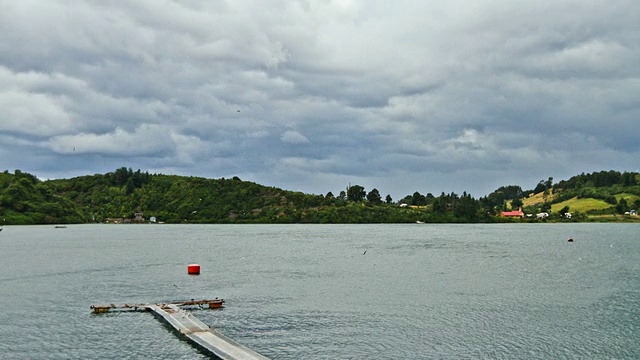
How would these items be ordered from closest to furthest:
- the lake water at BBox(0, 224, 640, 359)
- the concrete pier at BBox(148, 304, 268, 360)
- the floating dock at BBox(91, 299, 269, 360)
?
the concrete pier at BBox(148, 304, 268, 360)
the floating dock at BBox(91, 299, 269, 360)
the lake water at BBox(0, 224, 640, 359)

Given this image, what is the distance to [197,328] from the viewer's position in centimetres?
4694

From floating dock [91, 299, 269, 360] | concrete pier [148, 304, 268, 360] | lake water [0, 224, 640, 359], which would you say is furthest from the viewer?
lake water [0, 224, 640, 359]

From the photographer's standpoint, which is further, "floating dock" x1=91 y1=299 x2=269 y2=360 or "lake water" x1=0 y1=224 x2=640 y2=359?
"lake water" x1=0 y1=224 x2=640 y2=359

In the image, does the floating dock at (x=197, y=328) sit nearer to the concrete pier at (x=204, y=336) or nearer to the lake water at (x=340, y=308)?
the concrete pier at (x=204, y=336)

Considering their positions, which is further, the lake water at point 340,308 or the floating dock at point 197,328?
the lake water at point 340,308

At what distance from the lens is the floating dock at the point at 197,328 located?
39.0 meters

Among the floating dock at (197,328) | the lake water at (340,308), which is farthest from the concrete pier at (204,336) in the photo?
the lake water at (340,308)

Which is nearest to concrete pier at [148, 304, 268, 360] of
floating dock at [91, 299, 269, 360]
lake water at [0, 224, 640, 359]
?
floating dock at [91, 299, 269, 360]

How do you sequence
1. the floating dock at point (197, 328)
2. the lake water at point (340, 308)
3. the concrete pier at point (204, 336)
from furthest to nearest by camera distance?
the lake water at point (340, 308), the floating dock at point (197, 328), the concrete pier at point (204, 336)

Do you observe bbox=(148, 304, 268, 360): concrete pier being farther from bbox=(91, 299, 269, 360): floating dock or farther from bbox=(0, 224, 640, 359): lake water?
bbox=(0, 224, 640, 359): lake water

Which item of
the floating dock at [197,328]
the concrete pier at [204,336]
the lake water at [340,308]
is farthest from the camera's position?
the lake water at [340,308]

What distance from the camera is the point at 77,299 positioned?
6575 centimetres

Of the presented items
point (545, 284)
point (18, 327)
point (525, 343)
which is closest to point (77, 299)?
point (18, 327)

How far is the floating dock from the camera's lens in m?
39.0
